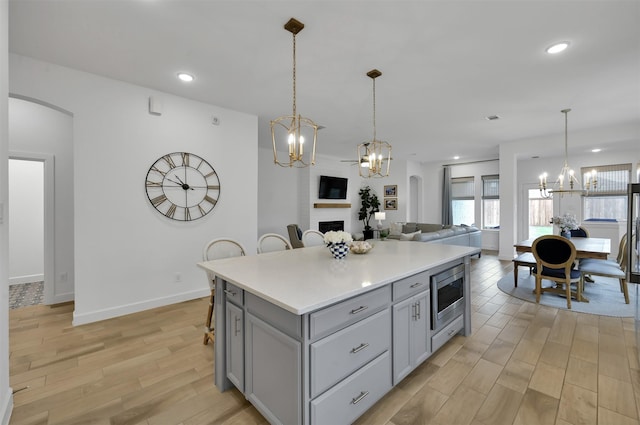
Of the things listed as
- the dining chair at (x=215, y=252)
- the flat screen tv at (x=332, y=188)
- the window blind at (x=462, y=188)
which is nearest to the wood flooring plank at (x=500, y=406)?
the dining chair at (x=215, y=252)

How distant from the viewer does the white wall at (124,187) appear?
3.00 meters

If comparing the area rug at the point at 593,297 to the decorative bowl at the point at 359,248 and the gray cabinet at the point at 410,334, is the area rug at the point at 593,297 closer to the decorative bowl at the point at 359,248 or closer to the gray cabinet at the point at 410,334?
the gray cabinet at the point at 410,334

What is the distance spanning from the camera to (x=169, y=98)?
3584mm

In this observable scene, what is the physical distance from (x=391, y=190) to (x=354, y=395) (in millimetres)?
8033

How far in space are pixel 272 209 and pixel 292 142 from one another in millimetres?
5227

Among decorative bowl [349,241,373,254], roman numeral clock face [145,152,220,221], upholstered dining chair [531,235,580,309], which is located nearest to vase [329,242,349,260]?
decorative bowl [349,241,373,254]

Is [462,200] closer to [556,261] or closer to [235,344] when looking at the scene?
[556,261]

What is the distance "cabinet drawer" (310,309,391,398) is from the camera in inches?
55.0

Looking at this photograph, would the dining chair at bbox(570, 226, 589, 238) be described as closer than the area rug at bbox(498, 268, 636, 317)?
No

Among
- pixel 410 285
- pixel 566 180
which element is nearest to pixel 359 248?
pixel 410 285

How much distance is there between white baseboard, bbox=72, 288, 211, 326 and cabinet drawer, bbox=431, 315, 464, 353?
9.85 ft

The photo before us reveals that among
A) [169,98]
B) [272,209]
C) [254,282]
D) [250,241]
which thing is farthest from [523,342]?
[272,209]

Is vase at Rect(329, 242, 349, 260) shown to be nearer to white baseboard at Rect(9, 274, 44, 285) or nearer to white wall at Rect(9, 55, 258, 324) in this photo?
white wall at Rect(9, 55, 258, 324)

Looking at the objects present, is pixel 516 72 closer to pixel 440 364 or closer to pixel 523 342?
pixel 523 342
